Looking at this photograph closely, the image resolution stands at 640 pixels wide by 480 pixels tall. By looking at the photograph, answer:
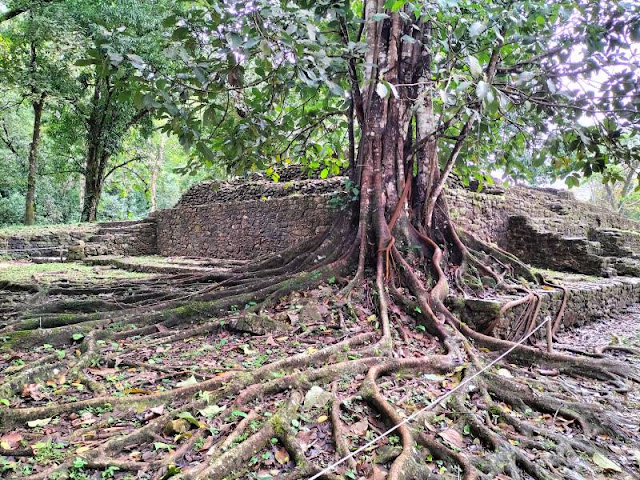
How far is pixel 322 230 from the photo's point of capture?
26.6 ft

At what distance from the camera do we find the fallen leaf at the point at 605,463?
2.39 meters

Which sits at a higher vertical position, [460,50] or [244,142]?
[460,50]

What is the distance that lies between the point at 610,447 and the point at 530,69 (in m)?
3.94

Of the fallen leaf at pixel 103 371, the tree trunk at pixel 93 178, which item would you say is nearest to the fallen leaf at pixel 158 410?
the fallen leaf at pixel 103 371

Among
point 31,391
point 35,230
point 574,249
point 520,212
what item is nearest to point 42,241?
point 35,230

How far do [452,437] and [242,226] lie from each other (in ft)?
26.9

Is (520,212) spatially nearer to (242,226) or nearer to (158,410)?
(242,226)

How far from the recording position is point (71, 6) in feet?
34.7

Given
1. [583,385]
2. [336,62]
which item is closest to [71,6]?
[336,62]

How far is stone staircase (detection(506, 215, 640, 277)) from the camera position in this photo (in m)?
7.91

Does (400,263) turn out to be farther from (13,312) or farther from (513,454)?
(13,312)

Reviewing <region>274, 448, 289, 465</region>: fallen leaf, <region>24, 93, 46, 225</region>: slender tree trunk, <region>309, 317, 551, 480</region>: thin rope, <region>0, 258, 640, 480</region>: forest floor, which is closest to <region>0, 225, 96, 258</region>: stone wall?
<region>24, 93, 46, 225</region>: slender tree trunk

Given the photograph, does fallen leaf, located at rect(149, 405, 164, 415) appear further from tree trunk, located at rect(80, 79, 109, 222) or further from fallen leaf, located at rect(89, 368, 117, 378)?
tree trunk, located at rect(80, 79, 109, 222)

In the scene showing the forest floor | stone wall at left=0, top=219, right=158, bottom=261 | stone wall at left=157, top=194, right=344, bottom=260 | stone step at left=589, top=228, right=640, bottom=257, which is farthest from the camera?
stone wall at left=0, top=219, right=158, bottom=261
